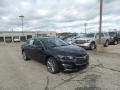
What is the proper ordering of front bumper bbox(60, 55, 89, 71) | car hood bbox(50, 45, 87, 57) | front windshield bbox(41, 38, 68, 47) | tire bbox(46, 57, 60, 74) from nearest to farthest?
front bumper bbox(60, 55, 89, 71), car hood bbox(50, 45, 87, 57), tire bbox(46, 57, 60, 74), front windshield bbox(41, 38, 68, 47)

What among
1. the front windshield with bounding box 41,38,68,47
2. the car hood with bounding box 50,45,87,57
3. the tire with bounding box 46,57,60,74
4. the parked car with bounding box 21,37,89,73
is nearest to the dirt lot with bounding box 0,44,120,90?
the tire with bounding box 46,57,60,74

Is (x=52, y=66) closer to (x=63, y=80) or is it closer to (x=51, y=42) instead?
(x=63, y=80)

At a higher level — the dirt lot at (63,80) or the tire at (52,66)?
the tire at (52,66)

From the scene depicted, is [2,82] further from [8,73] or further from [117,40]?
[117,40]

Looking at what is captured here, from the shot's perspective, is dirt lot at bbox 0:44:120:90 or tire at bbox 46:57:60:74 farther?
tire at bbox 46:57:60:74

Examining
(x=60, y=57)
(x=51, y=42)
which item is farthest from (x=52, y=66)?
(x=51, y=42)

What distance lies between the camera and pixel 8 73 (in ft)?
24.4

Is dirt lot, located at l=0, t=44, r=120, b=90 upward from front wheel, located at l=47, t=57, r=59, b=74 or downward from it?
downward

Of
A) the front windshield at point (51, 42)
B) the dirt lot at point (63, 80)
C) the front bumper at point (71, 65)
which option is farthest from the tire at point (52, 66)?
the front windshield at point (51, 42)

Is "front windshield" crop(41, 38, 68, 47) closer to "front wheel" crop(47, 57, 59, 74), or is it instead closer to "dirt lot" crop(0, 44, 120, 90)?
"front wheel" crop(47, 57, 59, 74)

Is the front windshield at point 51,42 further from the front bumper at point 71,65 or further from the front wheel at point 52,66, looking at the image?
the front bumper at point 71,65

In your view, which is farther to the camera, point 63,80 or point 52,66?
point 52,66

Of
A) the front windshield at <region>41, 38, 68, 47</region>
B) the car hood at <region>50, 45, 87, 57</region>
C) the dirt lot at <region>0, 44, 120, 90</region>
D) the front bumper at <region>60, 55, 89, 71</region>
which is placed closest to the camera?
the dirt lot at <region>0, 44, 120, 90</region>

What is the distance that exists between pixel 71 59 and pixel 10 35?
74.6 meters
